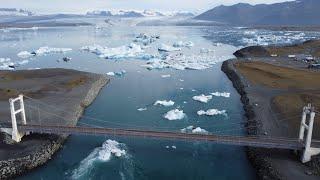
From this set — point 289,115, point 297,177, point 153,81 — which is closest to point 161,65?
point 153,81

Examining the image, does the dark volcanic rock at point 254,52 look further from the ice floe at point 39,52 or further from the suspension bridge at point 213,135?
the suspension bridge at point 213,135

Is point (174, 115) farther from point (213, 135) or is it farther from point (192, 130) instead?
point (213, 135)

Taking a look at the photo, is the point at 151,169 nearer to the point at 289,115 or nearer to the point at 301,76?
the point at 289,115

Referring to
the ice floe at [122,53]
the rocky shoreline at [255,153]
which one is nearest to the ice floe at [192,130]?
the rocky shoreline at [255,153]

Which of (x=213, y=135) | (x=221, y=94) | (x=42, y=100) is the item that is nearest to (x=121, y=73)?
(x=221, y=94)

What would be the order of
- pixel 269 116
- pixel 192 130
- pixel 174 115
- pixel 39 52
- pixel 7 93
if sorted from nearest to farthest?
pixel 192 130 < pixel 269 116 < pixel 174 115 < pixel 7 93 < pixel 39 52

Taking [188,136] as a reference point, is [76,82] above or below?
below
